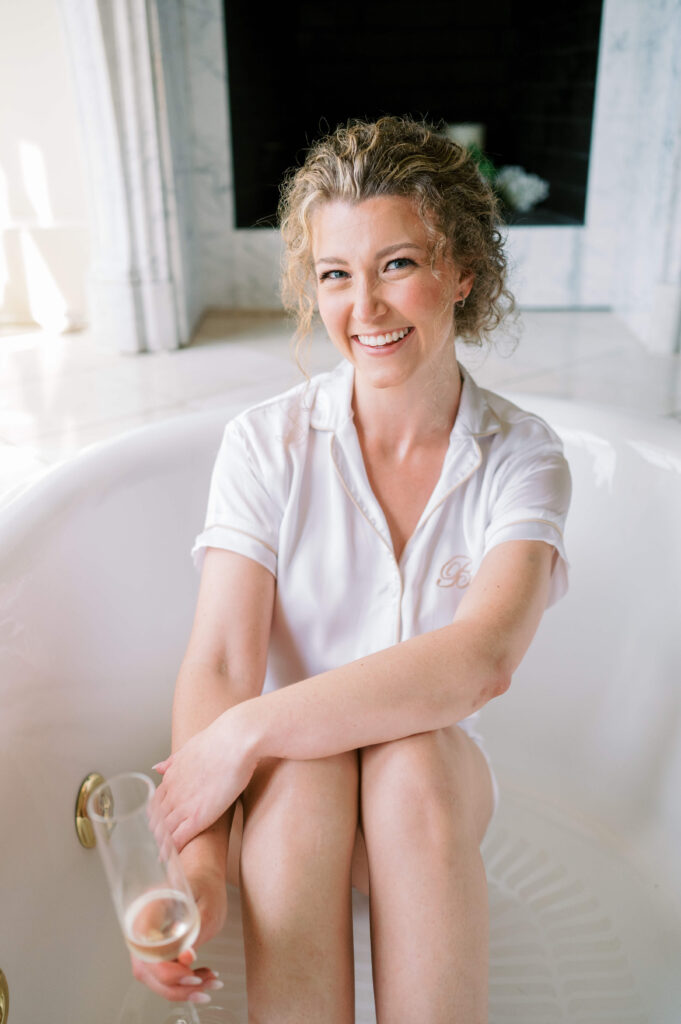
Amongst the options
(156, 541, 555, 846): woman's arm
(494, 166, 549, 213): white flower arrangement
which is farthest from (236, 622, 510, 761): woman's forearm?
(494, 166, 549, 213): white flower arrangement

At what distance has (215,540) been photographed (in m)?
1.11

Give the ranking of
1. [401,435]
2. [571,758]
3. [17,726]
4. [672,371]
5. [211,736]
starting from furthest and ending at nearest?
[672,371] < [571,758] < [401,435] < [17,726] < [211,736]

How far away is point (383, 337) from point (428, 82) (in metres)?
4.23

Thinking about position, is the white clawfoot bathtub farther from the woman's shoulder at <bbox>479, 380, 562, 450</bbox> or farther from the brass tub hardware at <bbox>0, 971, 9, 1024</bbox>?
the woman's shoulder at <bbox>479, 380, 562, 450</bbox>

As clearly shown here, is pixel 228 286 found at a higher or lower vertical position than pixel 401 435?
lower

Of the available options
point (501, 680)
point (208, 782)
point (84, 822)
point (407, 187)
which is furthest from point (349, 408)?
point (84, 822)

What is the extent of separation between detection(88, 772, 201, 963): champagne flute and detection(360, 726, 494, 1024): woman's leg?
0.24m

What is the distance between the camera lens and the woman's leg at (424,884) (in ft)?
2.81

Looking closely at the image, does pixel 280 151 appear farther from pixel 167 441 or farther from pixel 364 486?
pixel 364 486

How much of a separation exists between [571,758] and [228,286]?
3542 millimetres

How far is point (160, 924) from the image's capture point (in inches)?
27.5

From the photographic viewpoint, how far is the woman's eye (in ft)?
3.56

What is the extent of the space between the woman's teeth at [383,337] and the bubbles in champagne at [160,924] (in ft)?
2.13

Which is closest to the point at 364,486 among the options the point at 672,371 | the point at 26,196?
the point at 672,371
